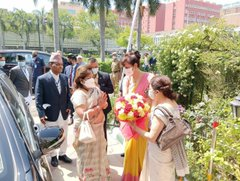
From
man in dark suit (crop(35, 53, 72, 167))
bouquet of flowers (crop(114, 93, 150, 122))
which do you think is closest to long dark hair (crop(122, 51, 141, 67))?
bouquet of flowers (crop(114, 93, 150, 122))

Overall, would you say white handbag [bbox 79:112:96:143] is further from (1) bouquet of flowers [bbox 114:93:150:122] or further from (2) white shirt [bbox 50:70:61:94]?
(2) white shirt [bbox 50:70:61:94]

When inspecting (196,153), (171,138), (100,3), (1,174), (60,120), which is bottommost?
(196,153)

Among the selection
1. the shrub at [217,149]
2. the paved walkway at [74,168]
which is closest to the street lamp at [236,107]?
the shrub at [217,149]

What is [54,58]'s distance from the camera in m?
3.89

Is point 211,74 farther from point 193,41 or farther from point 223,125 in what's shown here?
point 223,125

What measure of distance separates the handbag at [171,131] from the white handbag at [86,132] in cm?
86

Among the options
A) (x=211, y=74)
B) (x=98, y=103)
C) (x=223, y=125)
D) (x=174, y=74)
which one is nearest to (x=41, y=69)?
(x=174, y=74)

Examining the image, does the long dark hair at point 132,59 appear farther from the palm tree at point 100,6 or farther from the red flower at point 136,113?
the palm tree at point 100,6

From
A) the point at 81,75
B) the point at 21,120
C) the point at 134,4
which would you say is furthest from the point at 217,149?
the point at 134,4

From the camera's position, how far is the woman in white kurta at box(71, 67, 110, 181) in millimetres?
3061

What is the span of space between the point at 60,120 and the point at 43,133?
2077mm

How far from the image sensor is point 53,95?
13.0ft

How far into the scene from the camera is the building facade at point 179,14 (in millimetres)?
98887

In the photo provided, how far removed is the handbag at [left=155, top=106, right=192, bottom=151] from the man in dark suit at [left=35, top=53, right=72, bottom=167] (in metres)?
2.03
